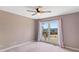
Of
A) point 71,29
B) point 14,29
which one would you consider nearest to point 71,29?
point 71,29

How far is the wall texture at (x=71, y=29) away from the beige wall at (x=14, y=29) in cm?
185

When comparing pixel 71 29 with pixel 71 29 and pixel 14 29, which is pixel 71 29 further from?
pixel 14 29

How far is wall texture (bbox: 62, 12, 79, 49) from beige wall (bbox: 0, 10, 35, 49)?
1848 mm

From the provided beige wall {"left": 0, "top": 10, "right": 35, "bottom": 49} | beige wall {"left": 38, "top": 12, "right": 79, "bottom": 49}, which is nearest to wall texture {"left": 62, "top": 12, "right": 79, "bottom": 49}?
beige wall {"left": 38, "top": 12, "right": 79, "bottom": 49}

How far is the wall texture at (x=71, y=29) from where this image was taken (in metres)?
3.17

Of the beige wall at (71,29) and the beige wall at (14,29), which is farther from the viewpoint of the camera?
the beige wall at (71,29)

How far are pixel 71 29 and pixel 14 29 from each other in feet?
9.19

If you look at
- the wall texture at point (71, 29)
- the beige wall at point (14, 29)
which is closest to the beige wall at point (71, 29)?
the wall texture at point (71, 29)

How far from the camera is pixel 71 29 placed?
3.37 m

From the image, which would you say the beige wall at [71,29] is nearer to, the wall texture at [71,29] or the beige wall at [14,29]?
the wall texture at [71,29]
